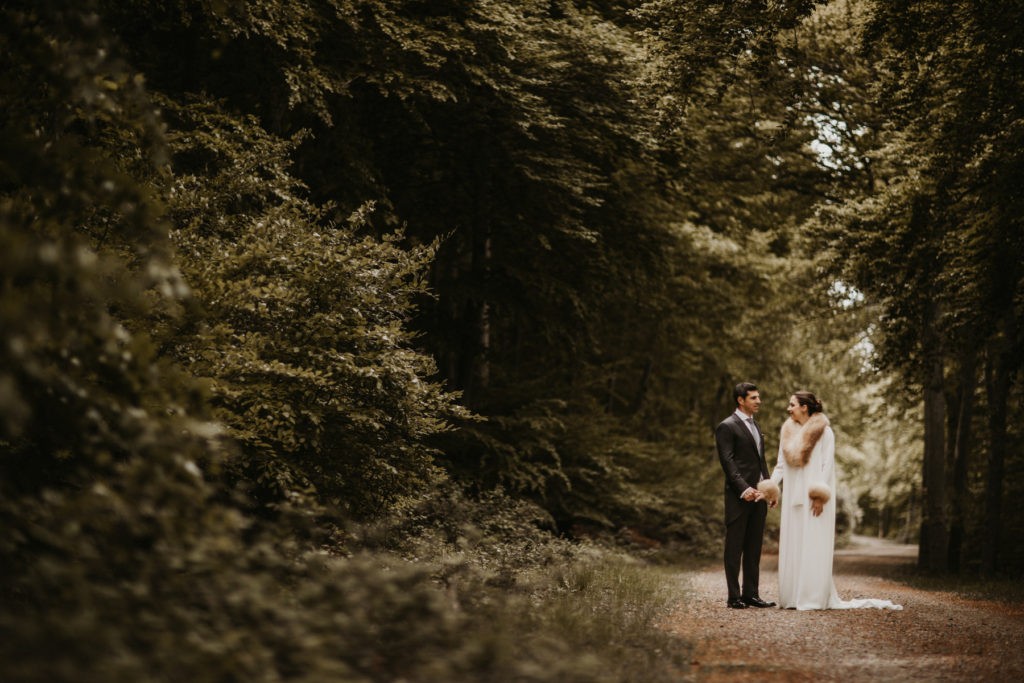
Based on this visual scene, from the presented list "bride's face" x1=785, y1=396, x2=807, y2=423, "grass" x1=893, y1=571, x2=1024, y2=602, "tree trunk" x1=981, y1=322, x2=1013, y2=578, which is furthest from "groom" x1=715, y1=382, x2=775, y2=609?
"tree trunk" x1=981, y1=322, x2=1013, y2=578

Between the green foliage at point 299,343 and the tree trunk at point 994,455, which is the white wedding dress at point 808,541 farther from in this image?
the tree trunk at point 994,455

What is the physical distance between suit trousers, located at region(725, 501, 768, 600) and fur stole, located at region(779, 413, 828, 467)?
0.58m

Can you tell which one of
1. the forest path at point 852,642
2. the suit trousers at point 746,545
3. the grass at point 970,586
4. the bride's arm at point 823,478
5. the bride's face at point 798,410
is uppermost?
the bride's face at point 798,410

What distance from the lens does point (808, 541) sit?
9.76m

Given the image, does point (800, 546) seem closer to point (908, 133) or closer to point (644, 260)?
point (908, 133)

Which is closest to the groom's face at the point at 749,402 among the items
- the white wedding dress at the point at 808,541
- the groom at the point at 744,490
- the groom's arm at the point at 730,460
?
the groom at the point at 744,490

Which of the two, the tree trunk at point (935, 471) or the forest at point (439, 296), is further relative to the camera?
the tree trunk at point (935, 471)

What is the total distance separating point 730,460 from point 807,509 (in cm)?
101

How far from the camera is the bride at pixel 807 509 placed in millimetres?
9750

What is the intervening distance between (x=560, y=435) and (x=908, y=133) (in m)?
7.82

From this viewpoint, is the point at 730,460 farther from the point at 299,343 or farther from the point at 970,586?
the point at 970,586

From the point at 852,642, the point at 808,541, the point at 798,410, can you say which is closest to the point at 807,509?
the point at 808,541

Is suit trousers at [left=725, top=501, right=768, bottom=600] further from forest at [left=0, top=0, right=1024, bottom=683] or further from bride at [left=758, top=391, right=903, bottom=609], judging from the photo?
forest at [left=0, top=0, right=1024, bottom=683]

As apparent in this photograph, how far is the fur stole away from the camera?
391 inches
